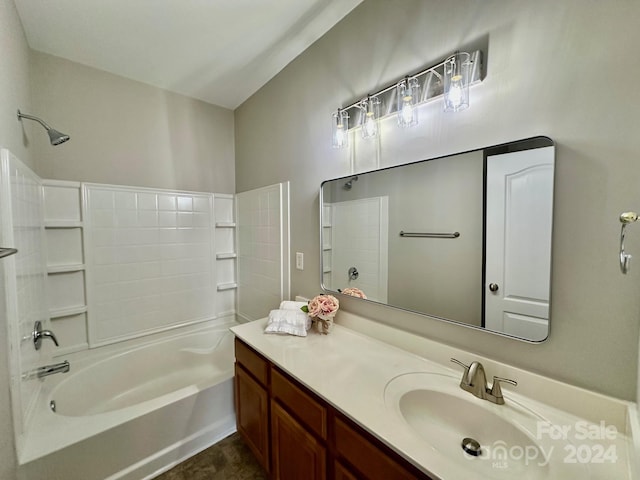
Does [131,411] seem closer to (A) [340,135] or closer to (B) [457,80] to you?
(A) [340,135]

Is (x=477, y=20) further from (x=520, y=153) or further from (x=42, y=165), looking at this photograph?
(x=42, y=165)

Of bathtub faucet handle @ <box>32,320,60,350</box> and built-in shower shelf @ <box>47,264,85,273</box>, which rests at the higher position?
built-in shower shelf @ <box>47,264,85,273</box>

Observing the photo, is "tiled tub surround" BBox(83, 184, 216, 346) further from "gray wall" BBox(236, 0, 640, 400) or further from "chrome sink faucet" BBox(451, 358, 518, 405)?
"chrome sink faucet" BBox(451, 358, 518, 405)

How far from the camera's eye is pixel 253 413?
4.76ft

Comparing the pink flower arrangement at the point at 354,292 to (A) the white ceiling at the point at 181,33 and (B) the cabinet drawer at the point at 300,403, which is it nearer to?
(B) the cabinet drawer at the point at 300,403

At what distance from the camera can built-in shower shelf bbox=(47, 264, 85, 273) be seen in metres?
1.79

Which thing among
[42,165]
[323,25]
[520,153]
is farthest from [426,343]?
[42,165]

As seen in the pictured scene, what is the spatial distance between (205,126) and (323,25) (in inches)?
59.5

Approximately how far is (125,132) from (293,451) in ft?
8.50

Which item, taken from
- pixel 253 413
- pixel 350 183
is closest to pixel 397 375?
pixel 253 413

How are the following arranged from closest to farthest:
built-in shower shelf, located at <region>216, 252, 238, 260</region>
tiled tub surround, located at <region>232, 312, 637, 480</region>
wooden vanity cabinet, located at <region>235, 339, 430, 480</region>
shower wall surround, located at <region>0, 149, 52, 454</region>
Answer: tiled tub surround, located at <region>232, 312, 637, 480</region> < wooden vanity cabinet, located at <region>235, 339, 430, 480</region> < shower wall surround, located at <region>0, 149, 52, 454</region> < built-in shower shelf, located at <region>216, 252, 238, 260</region>

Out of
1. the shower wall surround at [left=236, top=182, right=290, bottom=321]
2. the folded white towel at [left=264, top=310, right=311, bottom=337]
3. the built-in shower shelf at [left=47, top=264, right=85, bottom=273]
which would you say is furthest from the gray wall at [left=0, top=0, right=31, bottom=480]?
the shower wall surround at [left=236, top=182, right=290, bottom=321]

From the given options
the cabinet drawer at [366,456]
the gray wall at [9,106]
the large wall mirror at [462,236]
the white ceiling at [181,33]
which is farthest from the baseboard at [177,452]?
the white ceiling at [181,33]

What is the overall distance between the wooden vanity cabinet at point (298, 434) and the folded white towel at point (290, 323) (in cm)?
18
